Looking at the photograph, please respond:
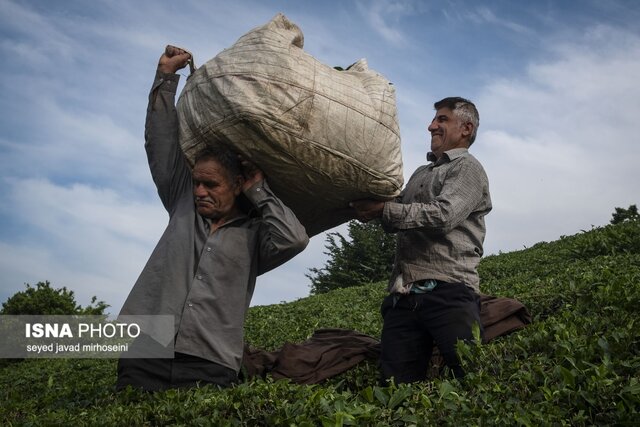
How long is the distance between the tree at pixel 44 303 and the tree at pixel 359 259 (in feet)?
33.5

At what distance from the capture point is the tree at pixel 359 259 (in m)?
22.8

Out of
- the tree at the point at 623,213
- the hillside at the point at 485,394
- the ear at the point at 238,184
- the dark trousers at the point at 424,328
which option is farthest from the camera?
the tree at the point at 623,213

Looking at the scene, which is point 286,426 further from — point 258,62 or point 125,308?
point 258,62

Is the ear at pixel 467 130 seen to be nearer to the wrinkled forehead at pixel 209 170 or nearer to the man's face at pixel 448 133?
the man's face at pixel 448 133

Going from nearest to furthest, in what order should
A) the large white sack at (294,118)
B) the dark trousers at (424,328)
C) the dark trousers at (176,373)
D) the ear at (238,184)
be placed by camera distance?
the large white sack at (294,118) < the dark trousers at (176,373) < the ear at (238,184) < the dark trousers at (424,328)

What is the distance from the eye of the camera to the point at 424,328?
455 centimetres

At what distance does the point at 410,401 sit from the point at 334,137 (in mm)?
1546

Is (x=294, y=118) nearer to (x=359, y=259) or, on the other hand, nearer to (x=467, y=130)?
(x=467, y=130)

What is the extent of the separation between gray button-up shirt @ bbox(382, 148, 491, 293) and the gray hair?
8.7 inches

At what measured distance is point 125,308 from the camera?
414cm

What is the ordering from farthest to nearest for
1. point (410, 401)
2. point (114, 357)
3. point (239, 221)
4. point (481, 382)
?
point (114, 357), point (239, 221), point (481, 382), point (410, 401)

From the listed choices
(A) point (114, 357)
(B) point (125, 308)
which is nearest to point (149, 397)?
(B) point (125, 308)

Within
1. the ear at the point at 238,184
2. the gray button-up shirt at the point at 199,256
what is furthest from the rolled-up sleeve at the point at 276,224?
the ear at the point at 238,184

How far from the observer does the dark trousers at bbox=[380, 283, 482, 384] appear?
4391mm
